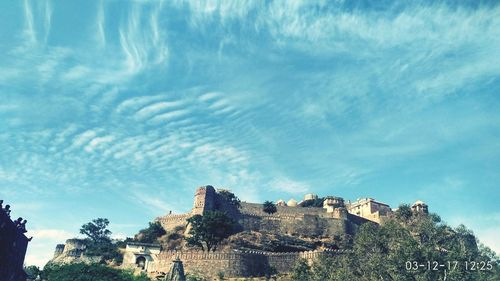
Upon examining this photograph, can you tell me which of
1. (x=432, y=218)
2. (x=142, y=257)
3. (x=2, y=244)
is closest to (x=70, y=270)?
(x=142, y=257)

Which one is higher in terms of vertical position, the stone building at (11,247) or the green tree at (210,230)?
the green tree at (210,230)

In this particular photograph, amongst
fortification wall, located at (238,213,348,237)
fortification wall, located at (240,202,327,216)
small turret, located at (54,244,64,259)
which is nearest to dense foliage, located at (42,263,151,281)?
small turret, located at (54,244,64,259)

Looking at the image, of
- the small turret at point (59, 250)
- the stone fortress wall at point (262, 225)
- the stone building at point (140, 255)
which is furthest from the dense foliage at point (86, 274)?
the small turret at point (59, 250)

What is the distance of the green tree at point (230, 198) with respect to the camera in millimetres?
90375

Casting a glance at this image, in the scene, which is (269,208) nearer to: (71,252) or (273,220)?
(273,220)

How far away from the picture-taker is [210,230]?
71.9 m

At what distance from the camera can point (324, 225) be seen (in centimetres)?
8844

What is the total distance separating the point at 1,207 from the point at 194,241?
40992mm

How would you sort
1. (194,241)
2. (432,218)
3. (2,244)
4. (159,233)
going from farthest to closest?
(159,233)
(194,241)
(432,218)
(2,244)

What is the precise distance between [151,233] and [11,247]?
4888 cm

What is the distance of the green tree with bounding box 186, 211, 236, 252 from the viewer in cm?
7175

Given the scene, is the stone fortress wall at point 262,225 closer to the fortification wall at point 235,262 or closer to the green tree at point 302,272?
the fortification wall at point 235,262

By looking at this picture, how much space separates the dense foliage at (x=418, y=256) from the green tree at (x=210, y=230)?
28368 millimetres

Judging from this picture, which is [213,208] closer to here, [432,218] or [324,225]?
[324,225]
